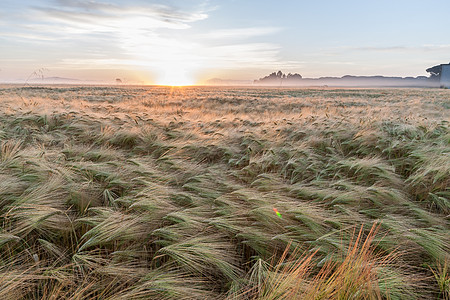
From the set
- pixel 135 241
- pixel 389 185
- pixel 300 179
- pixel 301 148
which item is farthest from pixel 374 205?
pixel 135 241

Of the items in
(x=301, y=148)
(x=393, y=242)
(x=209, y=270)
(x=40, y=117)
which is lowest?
(x=209, y=270)

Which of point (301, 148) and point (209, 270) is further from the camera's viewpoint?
point (301, 148)

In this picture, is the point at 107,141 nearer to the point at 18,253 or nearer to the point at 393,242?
the point at 18,253

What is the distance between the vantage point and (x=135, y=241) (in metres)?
2.02

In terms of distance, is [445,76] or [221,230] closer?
[221,230]

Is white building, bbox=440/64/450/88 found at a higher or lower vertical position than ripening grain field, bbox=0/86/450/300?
higher

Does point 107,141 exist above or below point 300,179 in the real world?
above

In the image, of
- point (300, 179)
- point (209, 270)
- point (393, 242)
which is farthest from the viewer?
point (300, 179)

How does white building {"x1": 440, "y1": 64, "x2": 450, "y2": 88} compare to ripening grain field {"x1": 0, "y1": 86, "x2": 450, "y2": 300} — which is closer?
ripening grain field {"x1": 0, "y1": 86, "x2": 450, "y2": 300}

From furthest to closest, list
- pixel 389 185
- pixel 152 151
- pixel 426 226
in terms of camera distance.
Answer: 1. pixel 152 151
2. pixel 389 185
3. pixel 426 226

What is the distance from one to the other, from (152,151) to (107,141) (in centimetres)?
91

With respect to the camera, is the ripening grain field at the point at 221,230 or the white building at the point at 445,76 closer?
the ripening grain field at the point at 221,230

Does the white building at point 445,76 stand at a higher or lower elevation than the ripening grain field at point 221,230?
higher

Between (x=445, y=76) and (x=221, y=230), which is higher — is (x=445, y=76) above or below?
above
